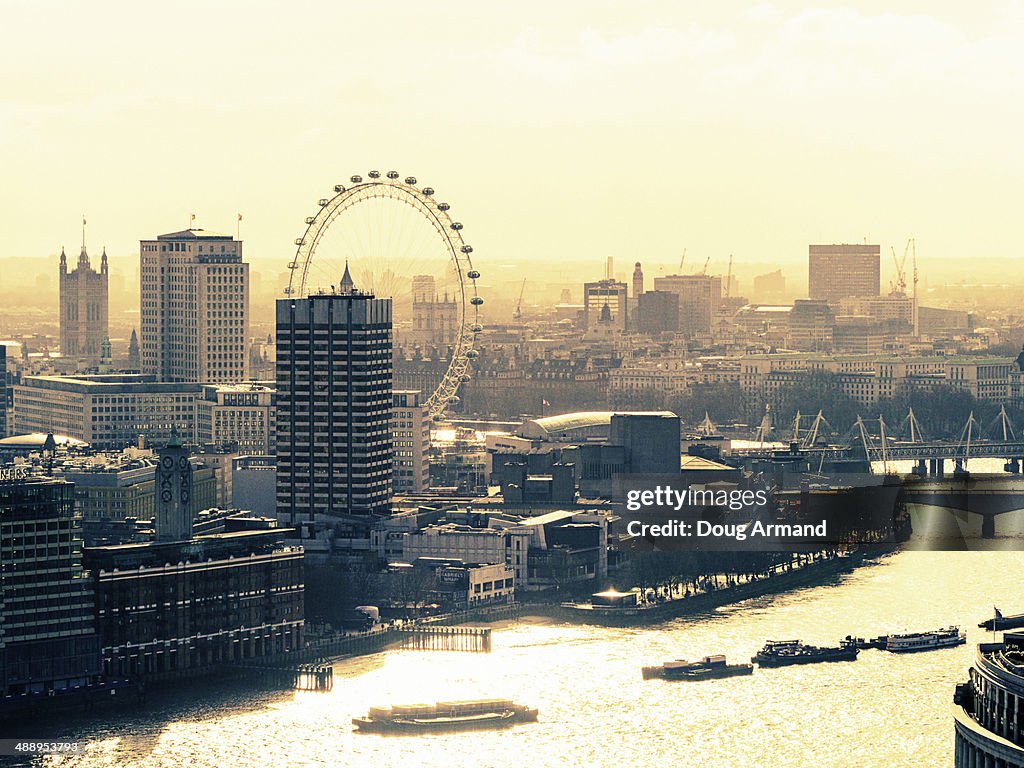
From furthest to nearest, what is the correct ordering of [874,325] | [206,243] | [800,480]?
[874,325], [206,243], [800,480]

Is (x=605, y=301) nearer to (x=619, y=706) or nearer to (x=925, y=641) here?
(x=925, y=641)

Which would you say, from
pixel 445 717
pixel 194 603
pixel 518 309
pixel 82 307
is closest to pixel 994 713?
pixel 445 717

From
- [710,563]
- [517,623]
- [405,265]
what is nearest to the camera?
[517,623]

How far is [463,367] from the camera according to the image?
4634 centimetres

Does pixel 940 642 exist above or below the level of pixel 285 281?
below

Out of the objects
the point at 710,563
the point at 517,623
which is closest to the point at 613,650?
the point at 517,623

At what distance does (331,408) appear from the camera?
38.2m

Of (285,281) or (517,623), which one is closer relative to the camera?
(517,623)

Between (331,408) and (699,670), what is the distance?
1011cm

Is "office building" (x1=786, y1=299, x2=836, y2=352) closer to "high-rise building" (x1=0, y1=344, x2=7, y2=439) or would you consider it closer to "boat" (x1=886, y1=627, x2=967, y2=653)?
"high-rise building" (x1=0, y1=344, x2=7, y2=439)

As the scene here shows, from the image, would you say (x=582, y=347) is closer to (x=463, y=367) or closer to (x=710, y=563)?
(x=463, y=367)

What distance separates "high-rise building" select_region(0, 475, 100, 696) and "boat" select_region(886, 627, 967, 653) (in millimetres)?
7919

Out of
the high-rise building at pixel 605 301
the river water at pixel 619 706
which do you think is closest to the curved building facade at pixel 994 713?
the river water at pixel 619 706

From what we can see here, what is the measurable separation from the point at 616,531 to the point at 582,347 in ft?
132
